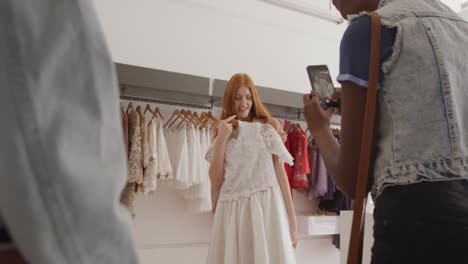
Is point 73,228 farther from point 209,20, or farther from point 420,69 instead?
point 209,20

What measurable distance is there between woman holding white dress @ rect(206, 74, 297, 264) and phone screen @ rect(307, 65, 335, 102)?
1.03 metres

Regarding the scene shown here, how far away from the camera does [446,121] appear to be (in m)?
0.69

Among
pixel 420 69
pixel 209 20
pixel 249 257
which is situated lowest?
pixel 249 257

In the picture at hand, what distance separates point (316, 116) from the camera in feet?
3.20

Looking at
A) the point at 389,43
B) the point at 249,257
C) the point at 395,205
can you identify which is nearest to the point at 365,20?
the point at 389,43

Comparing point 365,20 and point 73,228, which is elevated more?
point 365,20

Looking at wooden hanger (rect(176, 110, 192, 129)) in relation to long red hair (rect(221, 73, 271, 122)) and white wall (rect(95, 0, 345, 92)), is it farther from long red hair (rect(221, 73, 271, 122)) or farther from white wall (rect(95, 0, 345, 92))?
long red hair (rect(221, 73, 271, 122))

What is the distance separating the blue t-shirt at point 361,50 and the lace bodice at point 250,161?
1.44 metres

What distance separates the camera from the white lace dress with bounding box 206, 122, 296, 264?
2010 millimetres

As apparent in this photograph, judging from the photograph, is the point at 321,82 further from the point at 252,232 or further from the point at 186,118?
the point at 186,118

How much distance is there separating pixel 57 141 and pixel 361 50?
624 mm

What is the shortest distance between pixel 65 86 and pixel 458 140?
2.20ft

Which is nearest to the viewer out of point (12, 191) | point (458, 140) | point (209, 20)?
point (12, 191)

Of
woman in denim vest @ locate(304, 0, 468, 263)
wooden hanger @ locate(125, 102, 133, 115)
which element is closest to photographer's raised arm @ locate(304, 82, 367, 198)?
woman in denim vest @ locate(304, 0, 468, 263)
